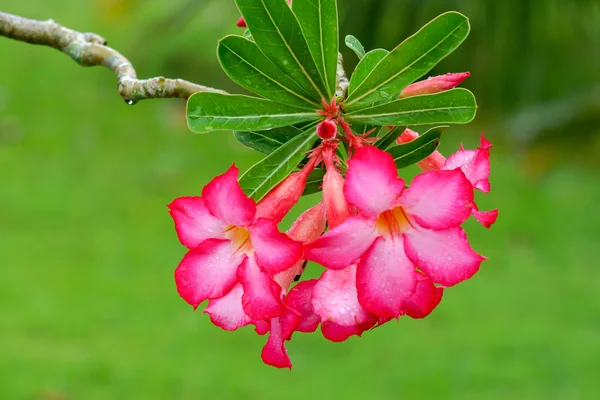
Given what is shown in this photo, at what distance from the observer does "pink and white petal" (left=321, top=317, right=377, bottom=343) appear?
2.39 feet

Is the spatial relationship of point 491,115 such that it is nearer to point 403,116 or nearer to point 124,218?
point 124,218

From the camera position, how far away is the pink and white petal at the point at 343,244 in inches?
27.0

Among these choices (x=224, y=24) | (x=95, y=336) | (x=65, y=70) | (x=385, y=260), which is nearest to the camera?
(x=385, y=260)

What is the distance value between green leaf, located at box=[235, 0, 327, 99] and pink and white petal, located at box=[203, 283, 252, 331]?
0.64 ft

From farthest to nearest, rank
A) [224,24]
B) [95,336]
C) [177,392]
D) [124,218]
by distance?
[224,24] < [124,218] < [95,336] < [177,392]

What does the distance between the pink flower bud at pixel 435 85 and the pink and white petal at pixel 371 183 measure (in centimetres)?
13

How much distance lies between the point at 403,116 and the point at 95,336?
10.2 feet

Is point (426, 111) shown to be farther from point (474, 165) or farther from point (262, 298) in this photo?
point (262, 298)

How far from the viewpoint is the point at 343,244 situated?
2.26ft

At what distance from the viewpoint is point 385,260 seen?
704 mm

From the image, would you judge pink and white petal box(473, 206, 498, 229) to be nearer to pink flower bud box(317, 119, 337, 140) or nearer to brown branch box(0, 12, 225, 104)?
pink flower bud box(317, 119, 337, 140)

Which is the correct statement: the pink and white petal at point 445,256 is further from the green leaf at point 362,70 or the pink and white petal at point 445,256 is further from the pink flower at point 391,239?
the green leaf at point 362,70

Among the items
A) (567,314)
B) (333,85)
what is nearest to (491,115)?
(567,314)

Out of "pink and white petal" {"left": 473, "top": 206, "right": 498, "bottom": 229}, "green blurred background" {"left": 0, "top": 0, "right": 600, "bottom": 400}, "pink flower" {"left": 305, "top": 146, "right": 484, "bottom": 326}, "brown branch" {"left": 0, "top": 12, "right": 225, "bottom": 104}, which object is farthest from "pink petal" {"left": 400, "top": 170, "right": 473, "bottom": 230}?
"green blurred background" {"left": 0, "top": 0, "right": 600, "bottom": 400}
